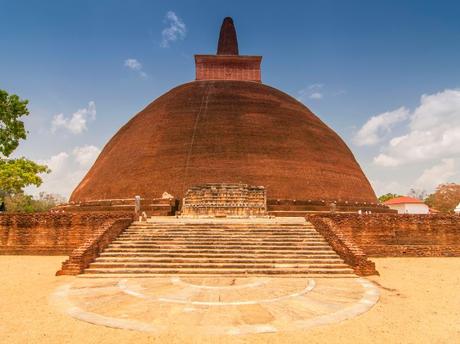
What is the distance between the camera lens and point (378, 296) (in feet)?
19.5

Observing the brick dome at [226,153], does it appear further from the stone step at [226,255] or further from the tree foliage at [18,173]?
the stone step at [226,255]

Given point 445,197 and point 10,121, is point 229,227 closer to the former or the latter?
point 10,121

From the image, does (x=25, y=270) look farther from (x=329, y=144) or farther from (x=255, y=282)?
(x=329, y=144)

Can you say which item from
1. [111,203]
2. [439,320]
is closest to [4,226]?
[111,203]

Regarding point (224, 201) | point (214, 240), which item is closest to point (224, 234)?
point (214, 240)

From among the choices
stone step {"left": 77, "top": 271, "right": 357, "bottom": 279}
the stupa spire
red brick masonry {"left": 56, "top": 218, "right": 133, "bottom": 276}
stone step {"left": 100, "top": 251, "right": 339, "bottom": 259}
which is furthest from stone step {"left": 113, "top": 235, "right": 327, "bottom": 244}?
the stupa spire

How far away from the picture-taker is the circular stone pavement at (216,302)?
4492 millimetres

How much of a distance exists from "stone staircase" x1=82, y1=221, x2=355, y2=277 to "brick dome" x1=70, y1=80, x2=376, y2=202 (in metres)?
7.24

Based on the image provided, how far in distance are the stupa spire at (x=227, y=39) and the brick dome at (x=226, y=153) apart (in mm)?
6947

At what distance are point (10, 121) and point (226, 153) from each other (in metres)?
10.7

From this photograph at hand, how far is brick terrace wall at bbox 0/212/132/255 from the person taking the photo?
10.8 m

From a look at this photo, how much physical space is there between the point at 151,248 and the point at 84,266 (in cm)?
179

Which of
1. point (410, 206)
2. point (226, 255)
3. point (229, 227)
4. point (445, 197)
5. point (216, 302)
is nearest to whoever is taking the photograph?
point (216, 302)

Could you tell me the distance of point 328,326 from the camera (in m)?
4.43
